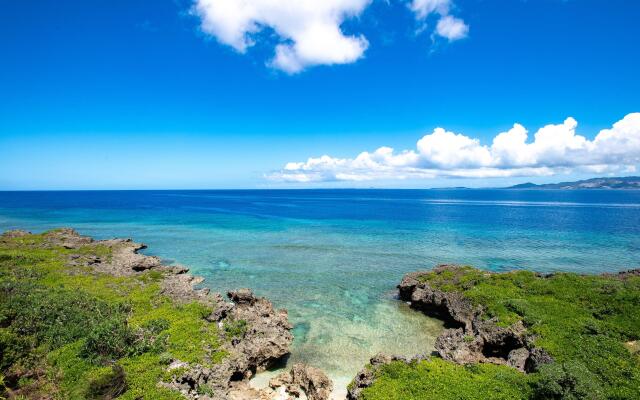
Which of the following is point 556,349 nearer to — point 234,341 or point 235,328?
point 234,341

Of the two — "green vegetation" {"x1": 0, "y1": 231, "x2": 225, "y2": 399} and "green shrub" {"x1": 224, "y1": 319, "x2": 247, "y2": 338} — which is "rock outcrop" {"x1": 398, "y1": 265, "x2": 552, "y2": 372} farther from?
"green vegetation" {"x1": 0, "y1": 231, "x2": 225, "y2": 399}

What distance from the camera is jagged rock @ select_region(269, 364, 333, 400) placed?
21.0 m

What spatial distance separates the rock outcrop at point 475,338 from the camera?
22344 millimetres

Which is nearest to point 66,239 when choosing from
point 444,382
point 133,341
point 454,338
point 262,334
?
point 133,341

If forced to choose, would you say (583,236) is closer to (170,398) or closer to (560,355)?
(560,355)

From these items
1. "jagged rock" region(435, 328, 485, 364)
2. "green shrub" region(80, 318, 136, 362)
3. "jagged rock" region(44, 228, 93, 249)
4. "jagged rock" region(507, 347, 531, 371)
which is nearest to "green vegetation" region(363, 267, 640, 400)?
"jagged rock" region(507, 347, 531, 371)

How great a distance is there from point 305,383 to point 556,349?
17.1 m

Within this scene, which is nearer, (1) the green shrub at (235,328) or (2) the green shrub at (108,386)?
(2) the green shrub at (108,386)

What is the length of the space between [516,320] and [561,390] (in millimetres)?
11776

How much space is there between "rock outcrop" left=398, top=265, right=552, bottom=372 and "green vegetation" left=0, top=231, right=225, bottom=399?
57.6 ft

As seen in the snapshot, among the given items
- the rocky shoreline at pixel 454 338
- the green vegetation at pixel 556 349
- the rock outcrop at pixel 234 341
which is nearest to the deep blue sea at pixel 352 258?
the rock outcrop at pixel 234 341

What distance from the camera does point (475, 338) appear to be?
84.5 ft

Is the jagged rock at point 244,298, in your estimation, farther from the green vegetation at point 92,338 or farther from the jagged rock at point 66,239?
the jagged rock at point 66,239

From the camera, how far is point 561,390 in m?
16.1
